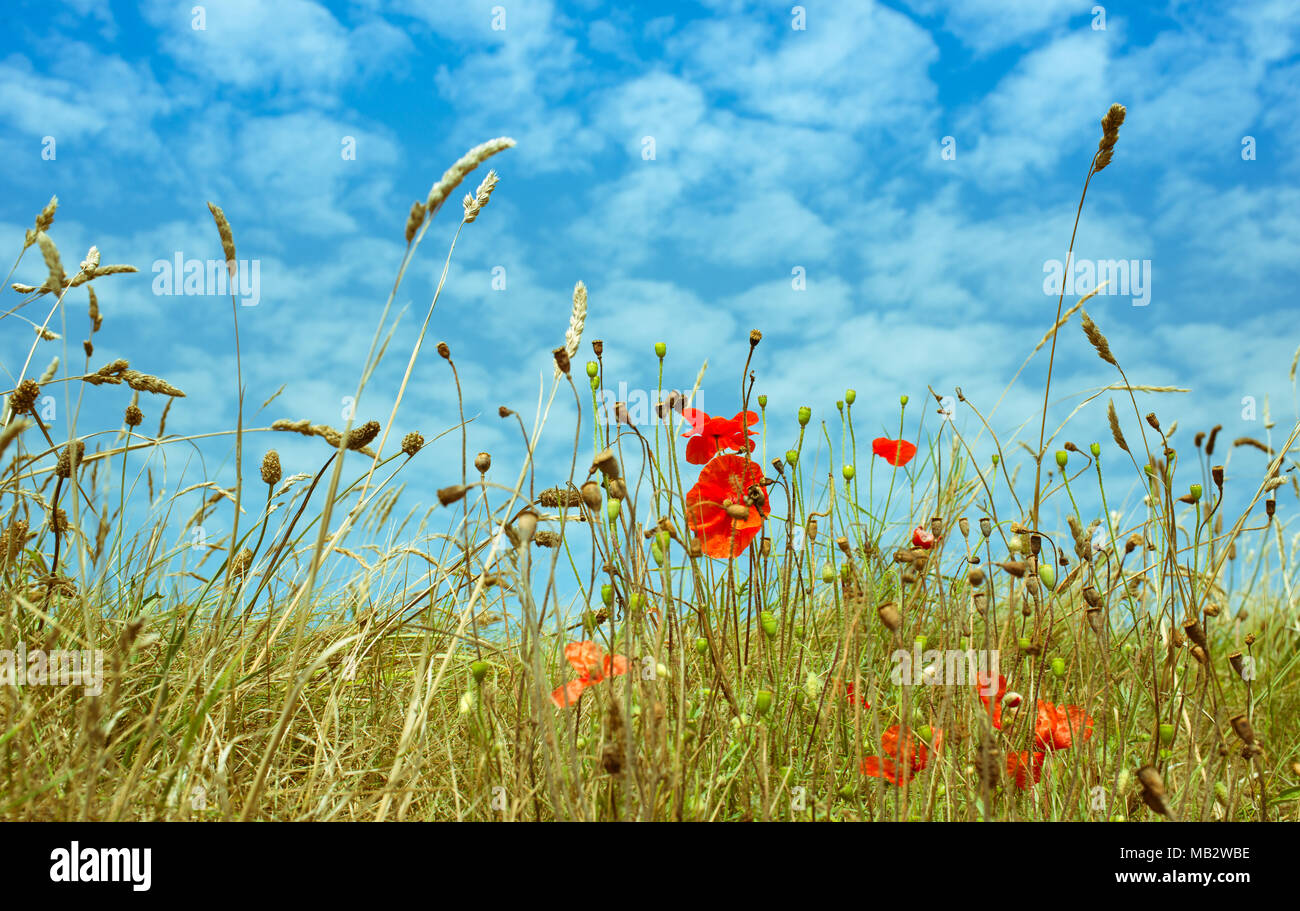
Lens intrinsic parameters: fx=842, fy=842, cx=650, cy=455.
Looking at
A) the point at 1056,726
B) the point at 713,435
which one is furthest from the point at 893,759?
the point at 713,435

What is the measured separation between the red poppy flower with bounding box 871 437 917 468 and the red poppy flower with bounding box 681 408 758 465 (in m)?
0.65

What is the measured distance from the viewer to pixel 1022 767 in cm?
194

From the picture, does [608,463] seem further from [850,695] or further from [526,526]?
[850,695]

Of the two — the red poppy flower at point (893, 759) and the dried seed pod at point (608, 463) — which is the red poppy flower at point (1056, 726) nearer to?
the red poppy flower at point (893, 759)

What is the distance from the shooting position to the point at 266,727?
1.99 metres

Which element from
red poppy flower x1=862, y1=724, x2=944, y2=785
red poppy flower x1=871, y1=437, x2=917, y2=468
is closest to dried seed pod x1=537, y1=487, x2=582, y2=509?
red poppy flower x1=862, y1=724, x2=944, y2=785

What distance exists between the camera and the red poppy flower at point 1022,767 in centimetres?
187

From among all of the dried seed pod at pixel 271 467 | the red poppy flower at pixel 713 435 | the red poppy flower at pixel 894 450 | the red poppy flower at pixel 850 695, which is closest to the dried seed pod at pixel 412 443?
the dried seed pod at pixel 271 467

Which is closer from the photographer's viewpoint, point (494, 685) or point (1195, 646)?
point (1195, 646)
